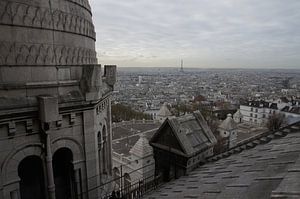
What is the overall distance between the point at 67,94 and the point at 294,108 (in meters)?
91.8

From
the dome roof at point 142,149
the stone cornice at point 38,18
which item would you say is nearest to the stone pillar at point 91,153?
the stone cornice at point 38,18

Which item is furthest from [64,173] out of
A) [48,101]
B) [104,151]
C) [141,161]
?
[141,161]

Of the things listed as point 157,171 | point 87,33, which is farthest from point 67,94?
point 157,171

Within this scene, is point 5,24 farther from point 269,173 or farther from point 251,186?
point 269,173

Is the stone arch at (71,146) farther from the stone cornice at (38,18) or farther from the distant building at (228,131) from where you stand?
the distant building at (228,131)

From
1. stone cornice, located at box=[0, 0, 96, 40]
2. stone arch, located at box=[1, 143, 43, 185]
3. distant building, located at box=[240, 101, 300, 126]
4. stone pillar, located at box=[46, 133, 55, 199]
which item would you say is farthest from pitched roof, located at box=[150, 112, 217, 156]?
distant building, located at box=[240, 101, 300, 126]

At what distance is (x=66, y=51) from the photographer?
1006 cm

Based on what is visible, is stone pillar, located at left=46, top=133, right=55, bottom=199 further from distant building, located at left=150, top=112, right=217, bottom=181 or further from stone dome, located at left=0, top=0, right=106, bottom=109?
distant building, located at left=150, top=112, right=217, bottom=181

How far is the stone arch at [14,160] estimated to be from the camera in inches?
348

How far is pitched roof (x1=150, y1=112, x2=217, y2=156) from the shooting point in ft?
51.8

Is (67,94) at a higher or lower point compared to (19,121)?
higher

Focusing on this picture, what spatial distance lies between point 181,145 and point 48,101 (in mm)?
8851

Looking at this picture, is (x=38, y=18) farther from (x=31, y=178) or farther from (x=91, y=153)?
(x=31, y=178)

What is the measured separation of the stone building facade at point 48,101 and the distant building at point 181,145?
218 inches
